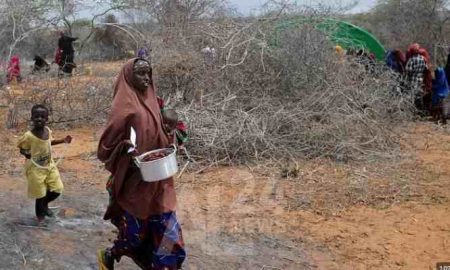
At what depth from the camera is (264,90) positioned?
758 centimetres

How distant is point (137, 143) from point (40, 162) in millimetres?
1692

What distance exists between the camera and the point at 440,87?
922 centimetres

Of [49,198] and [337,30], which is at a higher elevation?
[337,30]

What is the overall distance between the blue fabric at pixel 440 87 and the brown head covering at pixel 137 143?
23.8ft

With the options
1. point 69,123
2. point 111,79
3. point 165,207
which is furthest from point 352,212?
point 111,79

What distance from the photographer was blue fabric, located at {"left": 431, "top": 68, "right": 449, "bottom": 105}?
9195 millimetres

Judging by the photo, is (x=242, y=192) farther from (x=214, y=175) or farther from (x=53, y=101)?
(x=53, y=101)

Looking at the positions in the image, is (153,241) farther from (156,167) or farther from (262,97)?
(262,97)

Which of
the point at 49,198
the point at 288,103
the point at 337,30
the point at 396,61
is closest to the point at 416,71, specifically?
the point at 396,61

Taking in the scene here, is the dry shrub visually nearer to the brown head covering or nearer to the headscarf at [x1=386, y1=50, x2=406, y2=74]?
the headscarf at [x1=386, y1=50, x2=406, y2=74]

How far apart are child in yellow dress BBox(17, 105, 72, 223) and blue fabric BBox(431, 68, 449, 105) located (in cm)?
683

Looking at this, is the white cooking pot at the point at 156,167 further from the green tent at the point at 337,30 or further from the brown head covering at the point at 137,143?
the green tent at the point at 337,30

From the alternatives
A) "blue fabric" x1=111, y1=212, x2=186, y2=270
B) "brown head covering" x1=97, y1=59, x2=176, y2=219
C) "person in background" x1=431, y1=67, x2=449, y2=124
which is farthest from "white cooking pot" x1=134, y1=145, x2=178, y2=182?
"person in background" x1=431, y1=67, x2=449, y2=124

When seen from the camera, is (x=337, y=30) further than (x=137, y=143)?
Yes
